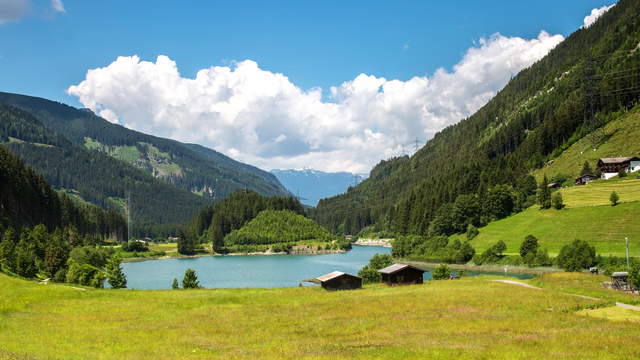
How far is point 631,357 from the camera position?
31.1m

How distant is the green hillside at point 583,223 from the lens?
121 meters

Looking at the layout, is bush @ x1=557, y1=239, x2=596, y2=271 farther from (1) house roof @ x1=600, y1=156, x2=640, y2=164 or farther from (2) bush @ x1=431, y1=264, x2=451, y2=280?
(1) house roof @ x1=600, y1=156, x2=640, y2=164

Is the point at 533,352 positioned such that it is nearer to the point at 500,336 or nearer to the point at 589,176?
the point at 500,336

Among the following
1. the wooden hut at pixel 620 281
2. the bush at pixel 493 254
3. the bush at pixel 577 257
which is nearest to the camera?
the wooden hut at pixel 620 281

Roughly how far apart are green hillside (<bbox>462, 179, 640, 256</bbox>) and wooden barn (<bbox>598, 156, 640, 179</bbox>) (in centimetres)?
643

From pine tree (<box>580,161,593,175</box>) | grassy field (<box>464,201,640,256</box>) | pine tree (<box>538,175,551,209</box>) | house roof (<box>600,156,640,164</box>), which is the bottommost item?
grassy field (<box>464,201,640,256</box>)

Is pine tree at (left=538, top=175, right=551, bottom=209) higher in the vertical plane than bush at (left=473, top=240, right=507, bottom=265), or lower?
higher

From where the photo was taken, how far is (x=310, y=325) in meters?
48.1

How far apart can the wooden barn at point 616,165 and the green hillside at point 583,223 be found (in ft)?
21.1

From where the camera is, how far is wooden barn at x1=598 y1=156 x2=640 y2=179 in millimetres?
166625

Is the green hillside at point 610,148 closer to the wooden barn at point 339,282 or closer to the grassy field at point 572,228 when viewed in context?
the grassy field at point 572,228

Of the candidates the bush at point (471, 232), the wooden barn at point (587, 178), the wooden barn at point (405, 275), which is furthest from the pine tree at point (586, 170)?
the wooden barn at point (405, 275)

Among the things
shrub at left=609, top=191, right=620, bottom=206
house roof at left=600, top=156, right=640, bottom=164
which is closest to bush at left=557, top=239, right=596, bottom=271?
shrub at left=609, top=191, right=620, bottom=206

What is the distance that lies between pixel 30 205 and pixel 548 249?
175 m
